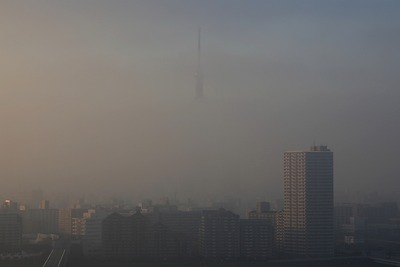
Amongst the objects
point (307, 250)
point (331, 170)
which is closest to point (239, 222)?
point (307, 250)

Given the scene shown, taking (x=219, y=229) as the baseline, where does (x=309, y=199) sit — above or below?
above

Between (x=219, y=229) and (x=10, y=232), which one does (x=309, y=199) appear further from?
(x=10, y=232)

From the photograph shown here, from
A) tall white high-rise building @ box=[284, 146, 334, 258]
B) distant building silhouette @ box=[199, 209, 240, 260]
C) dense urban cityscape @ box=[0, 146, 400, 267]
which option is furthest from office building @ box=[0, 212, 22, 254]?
tall white high-rise building @ box=[284, 146, 334, 258]

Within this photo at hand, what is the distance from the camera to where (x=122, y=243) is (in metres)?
14.6

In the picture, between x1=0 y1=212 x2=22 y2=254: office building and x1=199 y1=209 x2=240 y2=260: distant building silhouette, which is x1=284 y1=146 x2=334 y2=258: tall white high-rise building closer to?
x1=199 y1=209 x2=240 y2=260: distant building silhouette

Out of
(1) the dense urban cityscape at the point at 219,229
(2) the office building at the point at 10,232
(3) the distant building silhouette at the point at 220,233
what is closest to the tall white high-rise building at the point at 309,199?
(1) the dense urban cityscape at the point at 219,229

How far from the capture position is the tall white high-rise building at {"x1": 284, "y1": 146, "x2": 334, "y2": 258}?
16328mm

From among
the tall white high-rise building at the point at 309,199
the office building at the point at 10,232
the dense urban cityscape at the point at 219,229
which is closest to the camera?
the dense urban cityscape at the point at 219,229

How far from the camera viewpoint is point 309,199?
16.7m

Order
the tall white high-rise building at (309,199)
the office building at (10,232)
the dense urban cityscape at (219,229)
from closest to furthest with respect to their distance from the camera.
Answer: the dense urban cityscape at (219,229), the office building at (10,232), the tall white high-rise building at (309,199)

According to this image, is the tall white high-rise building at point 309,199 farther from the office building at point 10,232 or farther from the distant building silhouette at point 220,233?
the office building at point 10,232

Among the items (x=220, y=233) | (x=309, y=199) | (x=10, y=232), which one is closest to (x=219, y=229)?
(x=220, y=233)

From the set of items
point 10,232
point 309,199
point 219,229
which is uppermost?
point 309,199

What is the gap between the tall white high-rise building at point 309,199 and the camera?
16328mm
